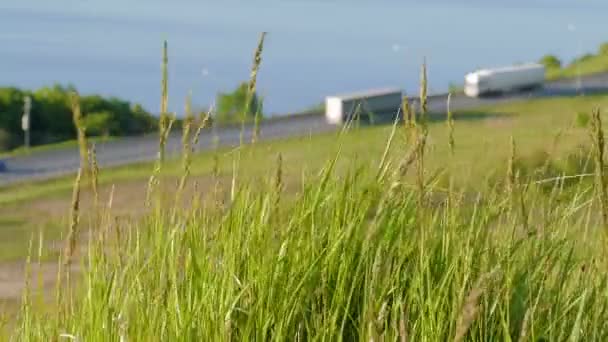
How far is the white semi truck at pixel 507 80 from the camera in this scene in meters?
40.6

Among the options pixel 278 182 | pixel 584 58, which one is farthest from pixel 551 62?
pixel 278 182

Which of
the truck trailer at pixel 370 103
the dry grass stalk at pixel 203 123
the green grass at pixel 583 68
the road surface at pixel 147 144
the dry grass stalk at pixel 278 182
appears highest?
the green grass at pixel 583 68

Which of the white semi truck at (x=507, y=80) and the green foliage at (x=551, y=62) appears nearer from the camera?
the white semi truck at (x=507, y=80)

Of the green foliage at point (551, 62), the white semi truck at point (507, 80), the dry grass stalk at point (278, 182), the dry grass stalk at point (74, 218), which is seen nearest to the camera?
the dry grass stalk at point (74, 218)

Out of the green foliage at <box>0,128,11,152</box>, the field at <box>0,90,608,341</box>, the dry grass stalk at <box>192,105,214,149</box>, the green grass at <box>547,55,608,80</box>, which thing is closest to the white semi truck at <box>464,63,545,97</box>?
the green grass at <box>547,55,608,80</box>

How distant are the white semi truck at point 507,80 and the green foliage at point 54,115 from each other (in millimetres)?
A: 11504

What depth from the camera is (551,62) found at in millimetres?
54031

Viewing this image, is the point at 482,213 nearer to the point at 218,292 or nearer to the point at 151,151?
the point at 218,292

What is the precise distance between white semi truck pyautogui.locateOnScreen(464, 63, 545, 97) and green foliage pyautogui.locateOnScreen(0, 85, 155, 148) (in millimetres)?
11504

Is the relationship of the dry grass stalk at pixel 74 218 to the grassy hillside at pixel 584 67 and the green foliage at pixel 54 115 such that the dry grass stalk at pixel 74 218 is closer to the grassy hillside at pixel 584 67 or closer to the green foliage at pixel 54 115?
the green foliage at pixel 54 115

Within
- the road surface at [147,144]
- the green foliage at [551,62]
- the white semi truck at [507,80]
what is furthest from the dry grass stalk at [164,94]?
the green foliage at [551,62]

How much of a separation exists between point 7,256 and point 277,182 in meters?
12.5

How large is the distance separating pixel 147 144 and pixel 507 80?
13.3 metres

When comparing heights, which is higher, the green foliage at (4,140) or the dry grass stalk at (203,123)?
the dry grass stalk at (203,123)
